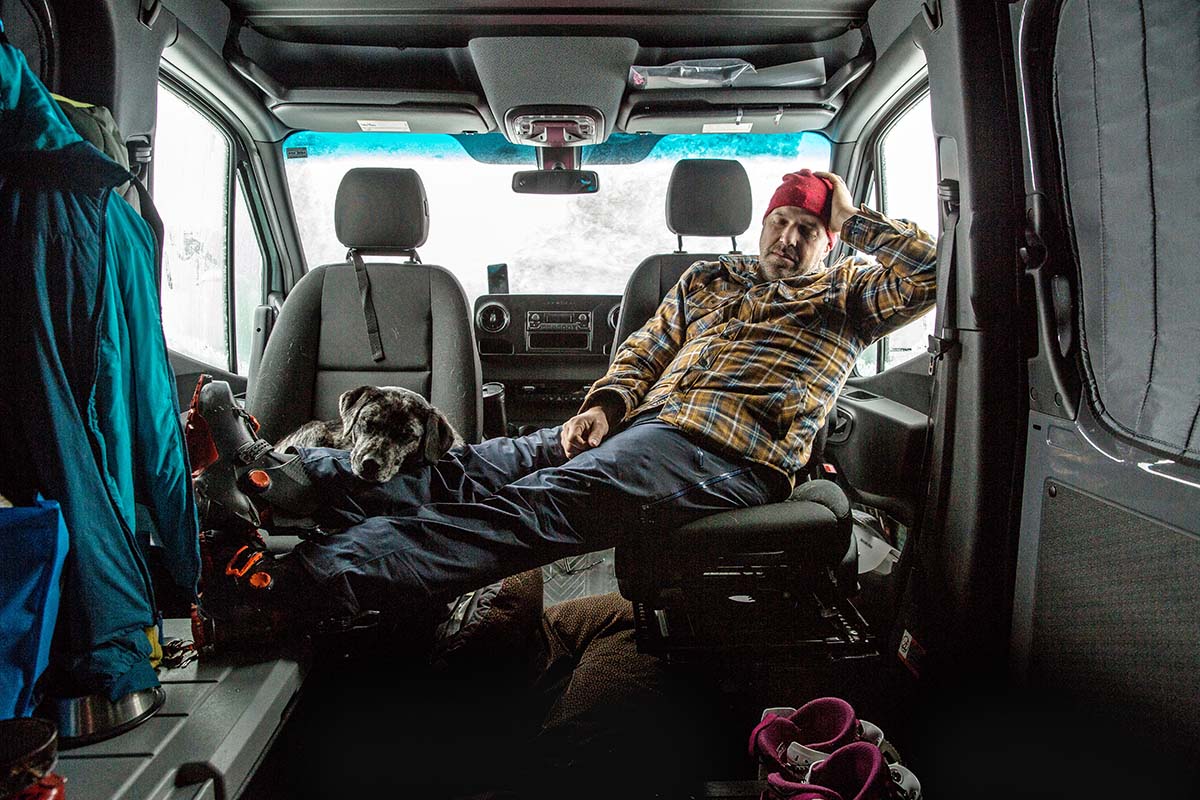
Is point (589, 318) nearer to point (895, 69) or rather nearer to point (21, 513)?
point (895, 69)

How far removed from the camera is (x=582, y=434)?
6.75 feet

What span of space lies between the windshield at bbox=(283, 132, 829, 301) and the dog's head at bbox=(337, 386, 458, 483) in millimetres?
1252

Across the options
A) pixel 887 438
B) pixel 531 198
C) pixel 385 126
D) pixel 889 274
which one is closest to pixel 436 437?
pixel 887 438

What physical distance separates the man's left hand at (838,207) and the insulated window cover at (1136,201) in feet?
2.40

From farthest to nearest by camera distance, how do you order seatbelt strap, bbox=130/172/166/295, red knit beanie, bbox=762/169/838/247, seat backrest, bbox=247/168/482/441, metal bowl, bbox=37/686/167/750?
seat backrest, bbox=247/168/482/441
red knit beanie, bbox=762/169/838/247
seatbelt strap, bbox=130/172/166/295
metal bowl, bbox=37/686/167/750

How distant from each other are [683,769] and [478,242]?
326 centimetres

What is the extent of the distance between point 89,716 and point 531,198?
316 cm

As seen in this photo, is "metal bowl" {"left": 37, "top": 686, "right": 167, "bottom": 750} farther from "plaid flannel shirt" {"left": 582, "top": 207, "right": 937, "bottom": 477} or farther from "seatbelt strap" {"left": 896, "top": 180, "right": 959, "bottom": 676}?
"seatbelt strap" {"left": 896, "top": 180, "right": 959, "bottom": 676}

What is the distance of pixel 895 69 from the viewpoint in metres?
2.40

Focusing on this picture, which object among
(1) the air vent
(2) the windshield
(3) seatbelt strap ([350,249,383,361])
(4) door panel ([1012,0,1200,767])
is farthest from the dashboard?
(4) door panel ([1012,0,1200,767])

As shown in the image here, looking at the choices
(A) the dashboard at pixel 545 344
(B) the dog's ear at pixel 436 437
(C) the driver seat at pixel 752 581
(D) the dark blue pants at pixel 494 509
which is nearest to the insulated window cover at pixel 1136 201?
(C) the driver seat at pixel 752 581

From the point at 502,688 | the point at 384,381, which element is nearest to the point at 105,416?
the point at 502,688

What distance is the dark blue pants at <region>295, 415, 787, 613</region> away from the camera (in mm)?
1548

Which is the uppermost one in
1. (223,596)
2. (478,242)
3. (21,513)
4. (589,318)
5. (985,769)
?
(478,242)
